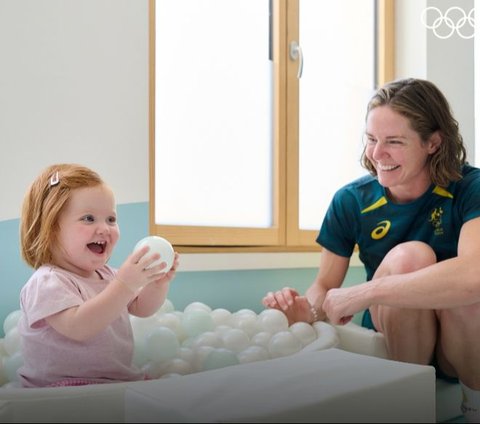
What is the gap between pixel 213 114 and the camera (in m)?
2.26

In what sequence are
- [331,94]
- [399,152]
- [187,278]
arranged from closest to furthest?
[399,152]
[187,278]
[331,94]

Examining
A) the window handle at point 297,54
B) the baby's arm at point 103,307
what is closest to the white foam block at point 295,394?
the baby's arm at point 103,307

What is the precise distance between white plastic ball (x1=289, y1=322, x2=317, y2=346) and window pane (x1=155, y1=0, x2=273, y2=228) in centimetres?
65

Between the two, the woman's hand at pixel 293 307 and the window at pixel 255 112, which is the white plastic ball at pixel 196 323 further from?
the window at pixel 255 112

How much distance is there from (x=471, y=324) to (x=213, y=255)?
31.9 inches

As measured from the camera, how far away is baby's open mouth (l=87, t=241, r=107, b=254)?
1298mm

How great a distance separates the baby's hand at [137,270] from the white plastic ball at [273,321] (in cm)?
51

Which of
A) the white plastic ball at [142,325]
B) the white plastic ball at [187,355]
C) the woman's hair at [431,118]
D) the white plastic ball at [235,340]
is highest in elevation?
the woman's hair at [431,118]

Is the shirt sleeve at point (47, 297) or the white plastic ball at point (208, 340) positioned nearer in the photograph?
the shirt sleeve at point (47, 297)

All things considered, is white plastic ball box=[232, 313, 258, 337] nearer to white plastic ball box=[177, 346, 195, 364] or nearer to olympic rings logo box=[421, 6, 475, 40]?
white plastic ball box=[177, 346, 195, 364]

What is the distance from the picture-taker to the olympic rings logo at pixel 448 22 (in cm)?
266

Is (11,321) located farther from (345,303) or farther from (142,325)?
(345,303)

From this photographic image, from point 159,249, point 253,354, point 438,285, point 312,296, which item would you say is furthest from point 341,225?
point 159,249

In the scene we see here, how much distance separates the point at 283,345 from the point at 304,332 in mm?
121
